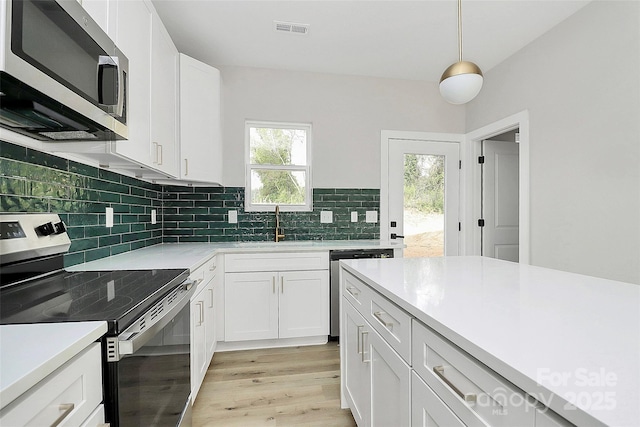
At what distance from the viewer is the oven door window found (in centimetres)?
93

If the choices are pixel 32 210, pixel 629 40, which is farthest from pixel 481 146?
pixel 32 210

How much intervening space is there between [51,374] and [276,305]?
208 centimetres

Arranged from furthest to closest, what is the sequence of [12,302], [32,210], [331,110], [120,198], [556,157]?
[331,110] → [556,157] → [120,198] → [32,210] → [12,302]

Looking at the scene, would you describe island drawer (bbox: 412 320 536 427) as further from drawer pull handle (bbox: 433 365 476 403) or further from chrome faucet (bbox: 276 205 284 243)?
chrome faucet (bbox: 276 205 284 243)

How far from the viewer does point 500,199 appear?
3572 mm

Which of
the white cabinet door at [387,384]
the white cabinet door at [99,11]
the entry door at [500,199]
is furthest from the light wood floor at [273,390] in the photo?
the entry door at [500,199]

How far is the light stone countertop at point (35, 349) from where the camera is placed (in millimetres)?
564

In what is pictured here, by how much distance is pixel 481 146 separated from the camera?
3549 millimetres

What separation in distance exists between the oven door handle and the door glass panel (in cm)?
262

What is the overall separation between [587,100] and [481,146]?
130 centimetres

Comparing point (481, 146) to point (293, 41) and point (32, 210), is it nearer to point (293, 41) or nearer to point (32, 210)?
point (293, 41)

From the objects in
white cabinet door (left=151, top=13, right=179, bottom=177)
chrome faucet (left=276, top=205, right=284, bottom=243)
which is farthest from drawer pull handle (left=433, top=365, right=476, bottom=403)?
chrome faucet (left=276, top=205, right=284, bottom=243)

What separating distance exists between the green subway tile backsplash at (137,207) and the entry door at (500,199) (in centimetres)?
125

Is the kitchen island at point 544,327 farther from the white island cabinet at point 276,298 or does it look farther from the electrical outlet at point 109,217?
the electrical outlet at point 109,217
